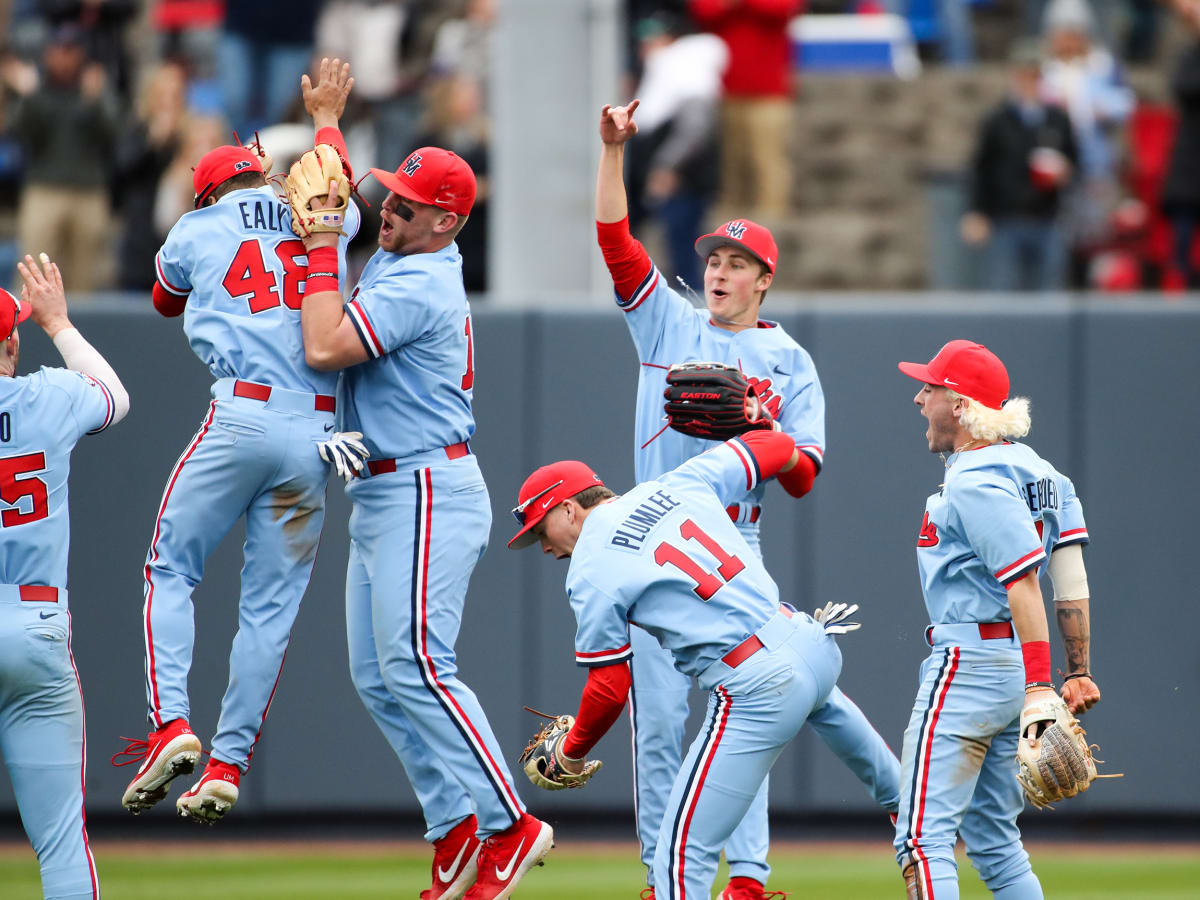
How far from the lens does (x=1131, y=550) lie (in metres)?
9.16

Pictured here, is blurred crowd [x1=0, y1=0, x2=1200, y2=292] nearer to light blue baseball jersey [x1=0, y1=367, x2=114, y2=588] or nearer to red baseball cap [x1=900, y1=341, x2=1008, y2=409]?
light blue baseball jersey [x1=0, y1=367, x2=114, y2=588]

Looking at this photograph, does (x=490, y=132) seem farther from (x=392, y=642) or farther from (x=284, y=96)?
(x=392, y=642)

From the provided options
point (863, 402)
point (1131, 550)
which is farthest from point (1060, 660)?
point (863, 402)

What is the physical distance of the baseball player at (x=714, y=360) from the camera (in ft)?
19.5

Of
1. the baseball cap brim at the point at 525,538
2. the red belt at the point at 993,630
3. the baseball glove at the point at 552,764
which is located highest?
the baseball cap brim at the point at 525,538

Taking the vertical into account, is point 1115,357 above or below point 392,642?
above

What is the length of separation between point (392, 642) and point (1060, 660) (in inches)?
169

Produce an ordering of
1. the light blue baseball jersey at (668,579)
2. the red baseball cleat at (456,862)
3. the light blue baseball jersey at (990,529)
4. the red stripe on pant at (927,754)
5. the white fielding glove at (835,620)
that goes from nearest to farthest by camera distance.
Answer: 1. the light blue baseball jersey at (668,579)
2. the light blue baseball jersey at (990,529)
3. the red stripe on pant at (927,754)
4. the white fielding glove at (835,620)
5. the red baseball cleat at (456,862)

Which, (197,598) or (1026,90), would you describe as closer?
(197,598)

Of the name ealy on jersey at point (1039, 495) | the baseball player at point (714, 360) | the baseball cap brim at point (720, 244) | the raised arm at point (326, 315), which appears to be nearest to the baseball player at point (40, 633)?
the raised arm at point (326, 315)

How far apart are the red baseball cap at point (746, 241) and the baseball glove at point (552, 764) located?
1.87 meters

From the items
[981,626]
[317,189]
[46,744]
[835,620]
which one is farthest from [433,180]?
[981,626]

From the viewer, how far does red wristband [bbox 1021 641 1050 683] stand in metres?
5.25

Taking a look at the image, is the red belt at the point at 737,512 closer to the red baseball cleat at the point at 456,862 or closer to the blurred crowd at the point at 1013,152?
the red baseball cleat at the point at 456,862
